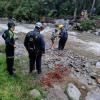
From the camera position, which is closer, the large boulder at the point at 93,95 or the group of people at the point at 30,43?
the group of people at the point at 30,43

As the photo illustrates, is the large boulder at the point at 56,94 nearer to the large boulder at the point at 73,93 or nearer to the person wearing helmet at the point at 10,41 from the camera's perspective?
the large boulder at the point at 73,93

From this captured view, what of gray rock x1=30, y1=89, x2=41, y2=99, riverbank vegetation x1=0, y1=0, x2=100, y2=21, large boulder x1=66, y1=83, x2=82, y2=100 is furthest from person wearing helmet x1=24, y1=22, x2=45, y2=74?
riverbank vegetation x1=0, y1=0, x2=100, y2=21

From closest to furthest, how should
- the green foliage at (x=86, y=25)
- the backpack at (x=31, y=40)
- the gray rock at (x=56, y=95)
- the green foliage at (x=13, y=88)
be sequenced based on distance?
1. the green foliage at (x=13, y=88)
2. the gray rock at (x=56, y=95)
3. the backpack at (x=31, y=40)
4. the green foliage at (x=86, y=25)

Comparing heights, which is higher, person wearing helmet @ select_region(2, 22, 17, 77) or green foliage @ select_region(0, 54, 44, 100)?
person wearing helmet @ select_region(2, 22, 17, 77)

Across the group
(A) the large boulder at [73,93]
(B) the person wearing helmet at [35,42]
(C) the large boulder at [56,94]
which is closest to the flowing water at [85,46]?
(A) the large boulder at [73,93]

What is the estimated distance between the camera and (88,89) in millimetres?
4422

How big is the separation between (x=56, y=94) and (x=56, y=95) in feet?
0.13

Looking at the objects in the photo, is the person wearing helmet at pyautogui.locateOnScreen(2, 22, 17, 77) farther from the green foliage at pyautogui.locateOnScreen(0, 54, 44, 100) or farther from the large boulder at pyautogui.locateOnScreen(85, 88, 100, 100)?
the large boulder at pyautogui.locateOnScreen(85, 88, 100, 100)

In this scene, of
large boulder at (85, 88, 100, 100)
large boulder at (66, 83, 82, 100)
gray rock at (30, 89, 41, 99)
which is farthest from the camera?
large boulder at (85, 88, 100, 100)

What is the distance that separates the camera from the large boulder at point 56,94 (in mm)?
3562

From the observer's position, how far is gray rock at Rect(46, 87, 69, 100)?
3.56m

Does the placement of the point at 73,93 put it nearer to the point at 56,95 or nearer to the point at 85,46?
the point at 56,95

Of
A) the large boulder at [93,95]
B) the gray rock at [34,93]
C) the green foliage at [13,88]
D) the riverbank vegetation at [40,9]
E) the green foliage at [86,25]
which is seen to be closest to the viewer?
the green foliage at [13,88]


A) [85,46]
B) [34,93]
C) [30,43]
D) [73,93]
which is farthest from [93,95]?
[85,46]
